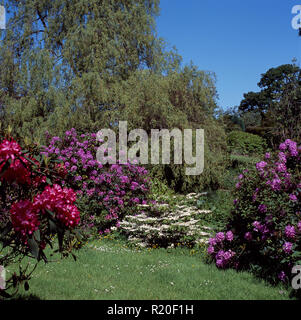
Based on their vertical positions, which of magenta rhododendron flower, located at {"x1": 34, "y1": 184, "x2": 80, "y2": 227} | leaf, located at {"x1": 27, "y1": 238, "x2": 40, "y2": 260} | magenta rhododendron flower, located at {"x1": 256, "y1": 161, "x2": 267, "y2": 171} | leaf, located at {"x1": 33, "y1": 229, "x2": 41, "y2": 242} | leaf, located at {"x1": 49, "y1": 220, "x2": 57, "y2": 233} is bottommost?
leaf, located at {"x1": 27, "y1": 238, "x2": 40, "y2": 260}

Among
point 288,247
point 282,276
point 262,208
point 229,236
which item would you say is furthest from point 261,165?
point 282,276

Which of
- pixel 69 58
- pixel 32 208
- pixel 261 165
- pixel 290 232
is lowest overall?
pixel 290 232

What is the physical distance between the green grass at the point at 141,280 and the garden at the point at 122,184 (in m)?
0.02

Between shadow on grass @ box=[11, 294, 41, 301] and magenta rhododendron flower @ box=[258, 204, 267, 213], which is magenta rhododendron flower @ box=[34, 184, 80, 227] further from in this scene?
magenta rhododendron flower @ box=[258, 204, 267, 213]

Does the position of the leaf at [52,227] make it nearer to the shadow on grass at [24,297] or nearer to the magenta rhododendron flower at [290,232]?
the shadow on grass at [24,297]

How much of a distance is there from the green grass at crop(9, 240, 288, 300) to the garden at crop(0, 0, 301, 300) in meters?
0.02

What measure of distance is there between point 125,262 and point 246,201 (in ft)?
6.18

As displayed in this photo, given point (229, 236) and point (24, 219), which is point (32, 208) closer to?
point (24, 219)

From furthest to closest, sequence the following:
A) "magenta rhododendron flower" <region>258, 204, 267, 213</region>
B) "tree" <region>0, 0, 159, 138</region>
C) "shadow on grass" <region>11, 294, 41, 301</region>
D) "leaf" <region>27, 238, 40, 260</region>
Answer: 1. "tree" <region>0, 0, 159, 138</region>
2. "magenta rhododendron flower" <region>258, 204, 267, 213</region>
3. "shadow on grass" <region>11, 294, 41, 301</region>
4. "leaf" <region>27, 238, 40, 260</region>

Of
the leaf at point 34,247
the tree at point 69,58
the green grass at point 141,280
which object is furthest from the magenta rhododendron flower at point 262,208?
the tree at point 69,58

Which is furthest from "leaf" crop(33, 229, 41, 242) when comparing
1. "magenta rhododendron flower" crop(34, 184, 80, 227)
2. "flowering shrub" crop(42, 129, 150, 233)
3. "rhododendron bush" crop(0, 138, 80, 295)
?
"flowering shrub" crop(42, 129, 150, 233)

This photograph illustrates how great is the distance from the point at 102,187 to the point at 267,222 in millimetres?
4537

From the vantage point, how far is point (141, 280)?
13.9 ft

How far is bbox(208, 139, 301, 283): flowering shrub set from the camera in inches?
156
